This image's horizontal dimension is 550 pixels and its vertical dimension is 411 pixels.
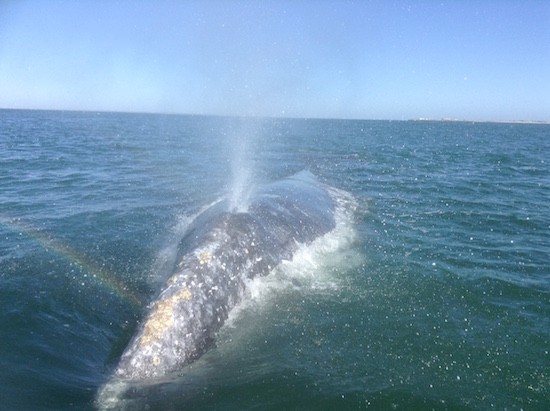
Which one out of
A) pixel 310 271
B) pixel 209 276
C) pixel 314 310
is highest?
pixel 209 276

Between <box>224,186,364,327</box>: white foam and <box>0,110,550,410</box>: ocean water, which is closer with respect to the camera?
<box>0,110,550,410</box>: ocean water

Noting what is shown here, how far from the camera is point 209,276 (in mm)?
7062

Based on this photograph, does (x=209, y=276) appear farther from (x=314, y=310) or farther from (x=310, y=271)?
(x=310, y=271)

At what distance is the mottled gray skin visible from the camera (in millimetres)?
5729

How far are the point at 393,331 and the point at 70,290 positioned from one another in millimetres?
6030

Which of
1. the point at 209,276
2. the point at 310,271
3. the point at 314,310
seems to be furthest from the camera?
the point at 310,271

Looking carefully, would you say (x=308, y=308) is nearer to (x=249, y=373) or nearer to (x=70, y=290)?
(x=249, y=373)

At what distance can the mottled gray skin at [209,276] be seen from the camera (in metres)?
5.73

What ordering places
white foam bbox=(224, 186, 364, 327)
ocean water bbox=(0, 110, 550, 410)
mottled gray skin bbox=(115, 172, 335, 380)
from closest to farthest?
ocean water bbox=(0, 110, 550, 410) < mottled gray skin bbox=(115, 172, 335, 380) < white foam bbox=(224, 186, 364, 327)

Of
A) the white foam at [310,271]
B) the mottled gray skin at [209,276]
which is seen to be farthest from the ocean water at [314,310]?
the mottled gray skin at [209,276]

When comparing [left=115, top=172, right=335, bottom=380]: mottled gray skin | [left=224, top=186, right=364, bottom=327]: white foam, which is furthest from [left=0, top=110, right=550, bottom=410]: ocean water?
[left=115, top=172, right=335, bottom=380]: mottled gray skin

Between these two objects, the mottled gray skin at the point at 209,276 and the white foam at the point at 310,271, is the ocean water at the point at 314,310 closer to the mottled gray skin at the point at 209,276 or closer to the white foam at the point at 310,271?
the white foam at the point at 310,271

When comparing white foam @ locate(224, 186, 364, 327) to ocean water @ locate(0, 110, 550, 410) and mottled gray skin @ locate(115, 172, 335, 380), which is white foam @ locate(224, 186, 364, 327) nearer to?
ocean water @ locate(0, 110, 550, 410)

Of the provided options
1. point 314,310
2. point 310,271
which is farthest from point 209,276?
point 310,271
